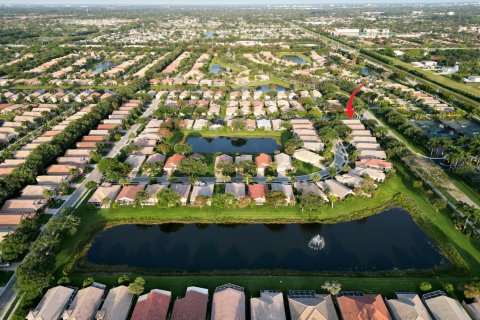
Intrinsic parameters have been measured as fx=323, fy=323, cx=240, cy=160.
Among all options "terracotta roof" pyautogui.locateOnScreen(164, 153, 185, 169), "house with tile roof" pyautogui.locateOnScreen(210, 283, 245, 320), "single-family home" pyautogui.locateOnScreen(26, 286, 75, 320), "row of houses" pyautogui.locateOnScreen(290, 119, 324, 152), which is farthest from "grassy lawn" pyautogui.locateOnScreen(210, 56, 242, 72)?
"single-family home" pyautogui.locateOnScreen(26, 286, 75, 320)

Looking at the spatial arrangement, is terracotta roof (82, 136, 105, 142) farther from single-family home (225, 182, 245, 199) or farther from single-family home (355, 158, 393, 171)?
single-family home (355, 158, 393, 171)

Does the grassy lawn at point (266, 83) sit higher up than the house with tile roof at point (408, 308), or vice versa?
the house with tile roof at point (408, 308)

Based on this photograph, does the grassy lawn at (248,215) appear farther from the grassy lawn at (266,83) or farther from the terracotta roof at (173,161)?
the grassy lawn at (266,83)

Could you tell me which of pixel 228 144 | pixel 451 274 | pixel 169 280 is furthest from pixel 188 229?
pixel 451 274

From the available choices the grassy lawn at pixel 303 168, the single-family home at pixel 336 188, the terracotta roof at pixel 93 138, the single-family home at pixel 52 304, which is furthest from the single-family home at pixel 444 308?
the terracotta roof at pixel 93 138

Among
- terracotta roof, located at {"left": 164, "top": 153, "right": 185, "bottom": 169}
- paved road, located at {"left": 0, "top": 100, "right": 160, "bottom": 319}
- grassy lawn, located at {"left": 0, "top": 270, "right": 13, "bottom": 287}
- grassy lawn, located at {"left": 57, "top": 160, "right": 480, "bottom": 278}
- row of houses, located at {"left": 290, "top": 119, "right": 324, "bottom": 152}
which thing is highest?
terracotta roof, located at {"left": 164, "top": 153, "right": 185, "bottom": 169}
